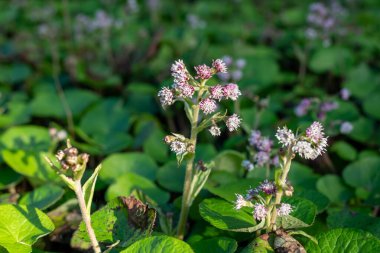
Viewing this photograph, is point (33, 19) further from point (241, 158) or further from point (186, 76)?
point (186, 76)

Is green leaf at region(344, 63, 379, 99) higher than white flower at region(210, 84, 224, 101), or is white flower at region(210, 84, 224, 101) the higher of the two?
green leaf at region(344, 63, 379, 99)

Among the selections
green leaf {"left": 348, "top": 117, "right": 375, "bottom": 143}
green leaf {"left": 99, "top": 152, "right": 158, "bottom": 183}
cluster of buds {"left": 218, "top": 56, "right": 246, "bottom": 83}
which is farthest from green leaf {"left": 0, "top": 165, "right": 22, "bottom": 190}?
green leaf {"left": 348, "top": 117, "right": 375, "bottom": 143}

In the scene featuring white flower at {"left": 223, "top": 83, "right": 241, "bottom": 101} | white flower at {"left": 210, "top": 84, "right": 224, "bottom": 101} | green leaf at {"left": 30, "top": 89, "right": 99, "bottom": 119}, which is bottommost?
green leaf at {"left": 30, "top": 89, "right": 99, "bottom": 119}

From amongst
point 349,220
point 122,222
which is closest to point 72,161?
point 122,222

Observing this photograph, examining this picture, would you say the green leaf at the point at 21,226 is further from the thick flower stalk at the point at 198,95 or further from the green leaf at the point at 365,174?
the green leaf at the point at 365,174

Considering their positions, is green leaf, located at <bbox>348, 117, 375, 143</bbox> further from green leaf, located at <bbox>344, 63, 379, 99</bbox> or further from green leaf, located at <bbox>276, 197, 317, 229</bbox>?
green leaf, located at <bbox>276, 197, 317, 229</bbox>

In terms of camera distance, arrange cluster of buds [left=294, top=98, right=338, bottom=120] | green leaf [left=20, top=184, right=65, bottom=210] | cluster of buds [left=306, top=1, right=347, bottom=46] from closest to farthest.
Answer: green leaf [left=20, top=184, right=65, bottom=210] → cluster of buds [left=294, top=98, right=338, bottom=120] → cluster of buds [left=306, top=1, right=347, bottom=46]

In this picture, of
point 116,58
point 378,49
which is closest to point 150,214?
point 116,58
